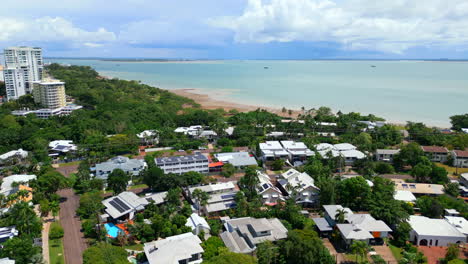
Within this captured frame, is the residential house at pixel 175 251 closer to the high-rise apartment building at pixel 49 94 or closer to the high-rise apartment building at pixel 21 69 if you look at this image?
the high-rise apartment building at pixel 49 94

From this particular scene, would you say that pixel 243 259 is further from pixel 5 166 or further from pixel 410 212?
pixel 5 166

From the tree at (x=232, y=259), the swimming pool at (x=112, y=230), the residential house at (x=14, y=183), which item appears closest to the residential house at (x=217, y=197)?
the swimming pool at (x=112, y=230)

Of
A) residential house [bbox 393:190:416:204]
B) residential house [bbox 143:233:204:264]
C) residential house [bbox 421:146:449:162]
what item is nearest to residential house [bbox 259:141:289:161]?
residential house [bbox 393:190:416:204]

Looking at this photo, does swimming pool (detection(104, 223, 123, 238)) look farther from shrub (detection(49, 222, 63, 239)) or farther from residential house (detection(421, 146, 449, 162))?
residential house (detection(421, 146, 449, 162))

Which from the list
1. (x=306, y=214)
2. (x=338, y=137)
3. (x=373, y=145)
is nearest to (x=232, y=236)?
(x=306, y=214)

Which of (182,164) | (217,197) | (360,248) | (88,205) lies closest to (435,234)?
(360,248)
